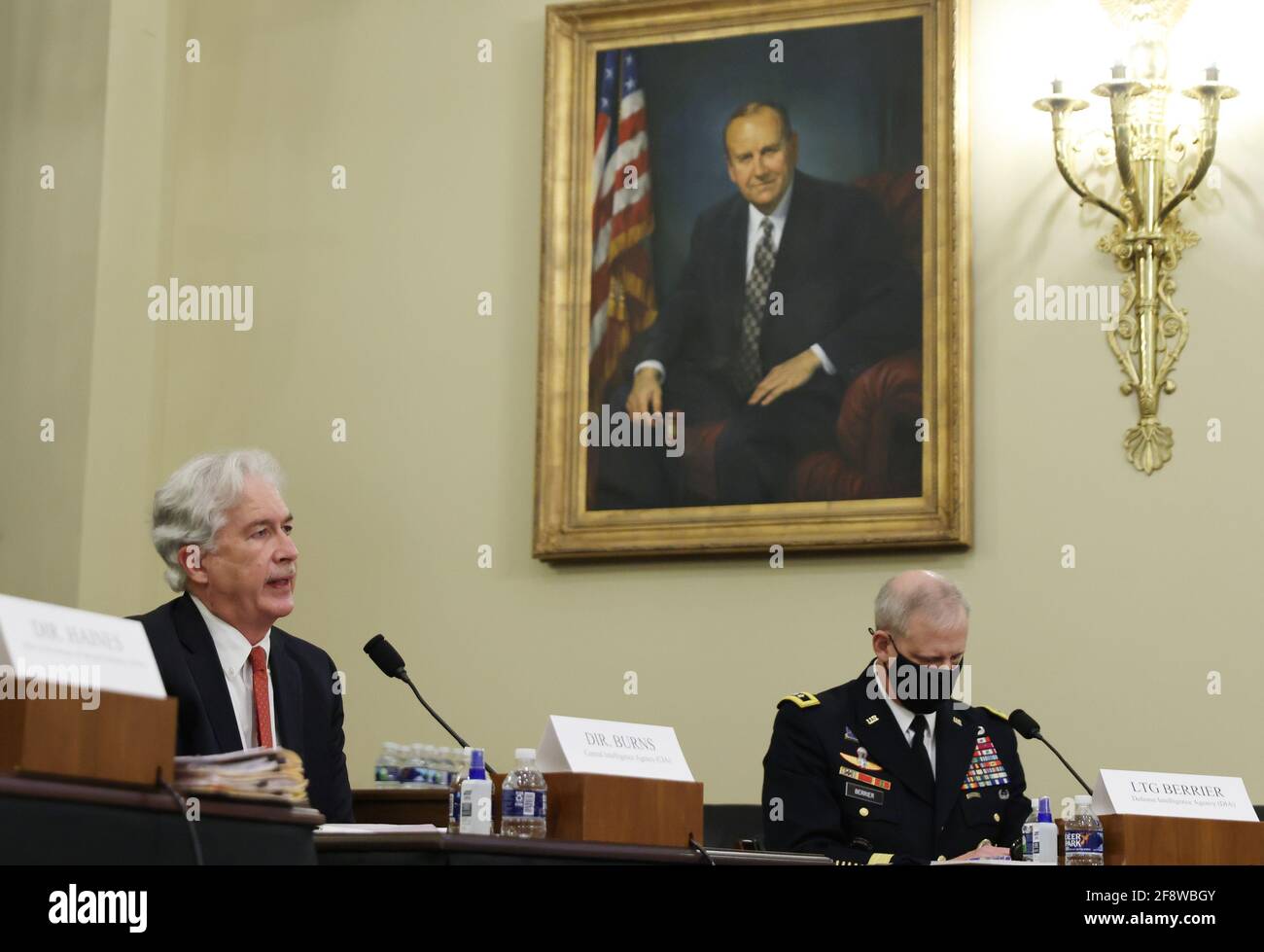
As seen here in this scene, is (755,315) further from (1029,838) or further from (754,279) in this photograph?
(1029,838)

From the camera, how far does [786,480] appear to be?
671cm

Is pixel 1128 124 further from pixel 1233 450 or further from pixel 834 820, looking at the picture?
pixel 834 820

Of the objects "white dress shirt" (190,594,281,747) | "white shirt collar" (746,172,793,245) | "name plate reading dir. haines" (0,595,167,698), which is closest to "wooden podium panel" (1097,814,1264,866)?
"white dress shirt" (190,594,281,747)

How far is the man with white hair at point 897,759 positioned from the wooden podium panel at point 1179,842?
0.77m

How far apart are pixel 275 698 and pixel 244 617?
0.21 metres

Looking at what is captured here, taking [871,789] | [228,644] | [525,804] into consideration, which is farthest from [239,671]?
[871,789]

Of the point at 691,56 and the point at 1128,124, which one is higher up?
the point at 691,56

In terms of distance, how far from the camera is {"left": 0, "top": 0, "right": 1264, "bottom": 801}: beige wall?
247 inches

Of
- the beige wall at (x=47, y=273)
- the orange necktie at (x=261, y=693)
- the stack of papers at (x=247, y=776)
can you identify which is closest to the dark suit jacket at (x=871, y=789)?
the orange necktie at (x=261, y=693)

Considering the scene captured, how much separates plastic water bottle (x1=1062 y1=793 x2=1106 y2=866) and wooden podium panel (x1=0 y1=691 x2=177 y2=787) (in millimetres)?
2286

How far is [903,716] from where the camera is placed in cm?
521

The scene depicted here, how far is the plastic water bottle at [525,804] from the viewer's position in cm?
371
